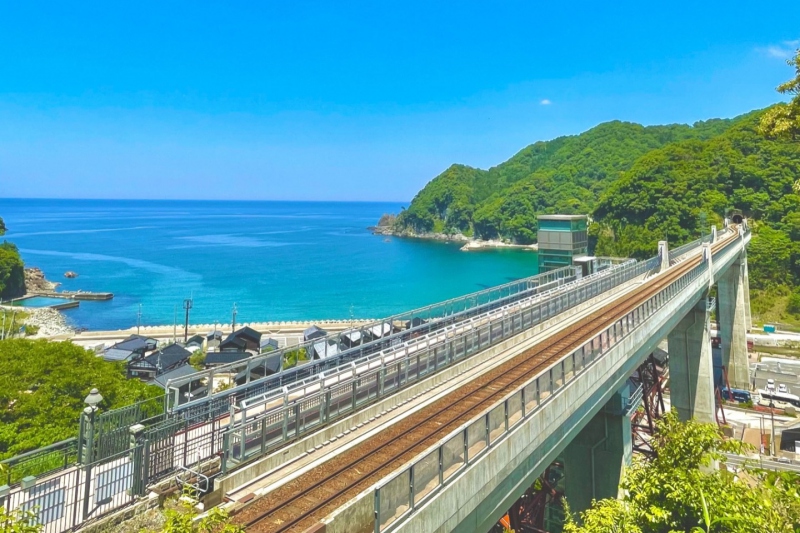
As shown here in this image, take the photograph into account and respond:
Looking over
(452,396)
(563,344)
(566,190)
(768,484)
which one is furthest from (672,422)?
(566,190)

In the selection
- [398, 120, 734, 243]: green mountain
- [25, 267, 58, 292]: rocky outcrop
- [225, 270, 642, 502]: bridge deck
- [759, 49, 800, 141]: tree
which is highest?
[398, 120, 734, 243]: green mountain

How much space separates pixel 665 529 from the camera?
7.22 meters

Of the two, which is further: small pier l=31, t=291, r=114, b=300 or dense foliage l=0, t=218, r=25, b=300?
small pier l=31, t=291, r=114, b=300

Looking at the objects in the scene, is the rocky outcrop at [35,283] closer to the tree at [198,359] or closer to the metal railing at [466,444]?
the tree at [198,359]

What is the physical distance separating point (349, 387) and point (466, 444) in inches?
179

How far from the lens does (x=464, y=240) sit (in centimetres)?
16388

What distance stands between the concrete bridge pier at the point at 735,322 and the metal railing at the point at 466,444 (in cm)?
3611

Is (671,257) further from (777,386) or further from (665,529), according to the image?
(665,529)

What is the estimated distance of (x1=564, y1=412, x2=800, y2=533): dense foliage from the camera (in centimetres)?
630

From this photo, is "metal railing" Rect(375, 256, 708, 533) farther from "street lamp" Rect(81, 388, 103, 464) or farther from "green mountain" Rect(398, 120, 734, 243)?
"green mountain" Rect(398, 120, 734, 243)

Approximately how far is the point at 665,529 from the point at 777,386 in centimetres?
3857

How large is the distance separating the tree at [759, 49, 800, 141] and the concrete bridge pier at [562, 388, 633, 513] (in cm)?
955

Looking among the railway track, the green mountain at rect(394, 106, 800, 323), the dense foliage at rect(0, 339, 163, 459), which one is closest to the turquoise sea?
the green mountain at rect(394, 106, 800, 323)

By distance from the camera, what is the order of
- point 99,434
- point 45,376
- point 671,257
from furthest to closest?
point 671,257 → point 45,376 → point 99,434
